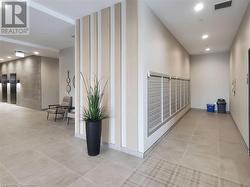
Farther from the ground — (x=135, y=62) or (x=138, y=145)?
(x=135, y=62)

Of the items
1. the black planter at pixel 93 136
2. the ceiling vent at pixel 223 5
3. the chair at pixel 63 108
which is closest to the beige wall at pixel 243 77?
the ceiling vent at pixel 223 5

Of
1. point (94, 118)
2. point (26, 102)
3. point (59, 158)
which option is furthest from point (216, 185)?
point (26, 102)

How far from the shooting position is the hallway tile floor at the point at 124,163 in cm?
213

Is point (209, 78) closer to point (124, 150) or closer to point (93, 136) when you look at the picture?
point (124, 150)

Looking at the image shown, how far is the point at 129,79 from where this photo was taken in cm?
294

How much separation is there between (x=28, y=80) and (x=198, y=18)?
9113mm

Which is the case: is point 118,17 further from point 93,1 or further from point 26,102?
point 26,102

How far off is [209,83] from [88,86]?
6.83m

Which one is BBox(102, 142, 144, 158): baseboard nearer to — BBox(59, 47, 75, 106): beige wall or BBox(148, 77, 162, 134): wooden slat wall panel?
BBox(148, 77, 162, 134): wooden slat wall panel

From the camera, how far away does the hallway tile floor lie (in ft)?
6.99

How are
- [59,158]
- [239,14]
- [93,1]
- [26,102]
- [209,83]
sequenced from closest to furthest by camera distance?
[59,158], [93,1], [239,14], [209,83], [26,102]

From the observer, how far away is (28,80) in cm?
877

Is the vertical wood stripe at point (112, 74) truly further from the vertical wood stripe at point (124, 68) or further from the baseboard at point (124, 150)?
the vertical wood stripe at point (124, 68)

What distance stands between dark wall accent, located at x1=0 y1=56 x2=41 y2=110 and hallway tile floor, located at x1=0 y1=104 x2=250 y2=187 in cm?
485
